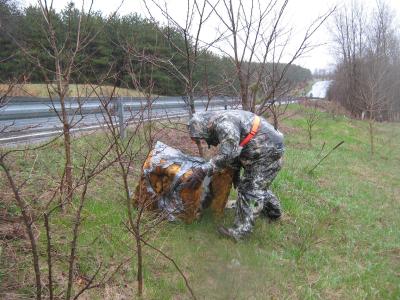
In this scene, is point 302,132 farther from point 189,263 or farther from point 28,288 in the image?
point 28,288

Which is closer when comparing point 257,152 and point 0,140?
point 257,152

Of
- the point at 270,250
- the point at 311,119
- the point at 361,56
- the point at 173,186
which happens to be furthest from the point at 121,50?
the point at 361,56

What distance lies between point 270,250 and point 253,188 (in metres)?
0.75

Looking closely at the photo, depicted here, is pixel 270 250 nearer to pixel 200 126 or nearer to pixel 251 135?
pixel 251 135

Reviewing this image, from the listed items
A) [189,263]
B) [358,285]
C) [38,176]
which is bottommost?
[358,285]

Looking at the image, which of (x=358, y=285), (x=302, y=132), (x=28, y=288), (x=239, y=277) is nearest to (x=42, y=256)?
(x=28, y=288)

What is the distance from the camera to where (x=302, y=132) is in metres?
17.1

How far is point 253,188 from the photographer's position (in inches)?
187

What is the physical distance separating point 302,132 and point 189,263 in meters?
14.0

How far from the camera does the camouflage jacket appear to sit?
14.2 ft

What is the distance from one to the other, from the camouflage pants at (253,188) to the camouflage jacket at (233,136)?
0.05 metres

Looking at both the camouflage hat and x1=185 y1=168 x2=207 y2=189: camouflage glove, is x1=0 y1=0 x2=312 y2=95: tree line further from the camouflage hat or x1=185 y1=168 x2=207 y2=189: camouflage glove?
x1=185 y1=168 x2=207 y2=189: camouflage glove

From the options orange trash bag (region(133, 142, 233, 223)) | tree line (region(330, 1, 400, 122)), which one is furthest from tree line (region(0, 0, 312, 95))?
tree line (region(330, 1, 400, 122))

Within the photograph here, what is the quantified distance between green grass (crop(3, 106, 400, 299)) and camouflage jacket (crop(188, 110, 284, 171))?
2.99 ft
